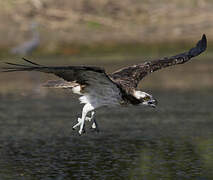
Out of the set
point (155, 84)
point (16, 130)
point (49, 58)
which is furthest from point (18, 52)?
point (16, 130)

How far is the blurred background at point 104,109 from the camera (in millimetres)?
15227

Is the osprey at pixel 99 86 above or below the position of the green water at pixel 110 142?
above

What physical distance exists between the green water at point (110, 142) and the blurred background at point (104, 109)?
2 centimetres

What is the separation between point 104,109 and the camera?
2394 cm

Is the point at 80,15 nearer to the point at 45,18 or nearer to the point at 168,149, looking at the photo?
the point at 45,18

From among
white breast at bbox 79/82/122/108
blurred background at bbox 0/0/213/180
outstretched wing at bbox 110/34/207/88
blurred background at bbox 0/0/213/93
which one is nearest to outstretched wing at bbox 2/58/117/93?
white breast at bbox 79/82/122/108

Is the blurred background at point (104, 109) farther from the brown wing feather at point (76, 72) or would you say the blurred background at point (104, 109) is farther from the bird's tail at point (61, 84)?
the brown wing feather at point (76, 72)

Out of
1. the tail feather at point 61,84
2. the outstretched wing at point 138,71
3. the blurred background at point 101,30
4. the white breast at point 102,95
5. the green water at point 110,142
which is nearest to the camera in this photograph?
the white breast at point 102,95

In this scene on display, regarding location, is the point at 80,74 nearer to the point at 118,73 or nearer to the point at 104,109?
the point at 118,73

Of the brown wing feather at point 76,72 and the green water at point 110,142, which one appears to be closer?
the brown wing feather at point 76,72

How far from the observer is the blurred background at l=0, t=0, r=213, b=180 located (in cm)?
1523

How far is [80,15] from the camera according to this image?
48.5 metres

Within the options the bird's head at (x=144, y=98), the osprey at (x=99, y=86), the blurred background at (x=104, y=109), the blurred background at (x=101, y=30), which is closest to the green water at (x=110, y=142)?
the blurred background at (x=104, y=109)

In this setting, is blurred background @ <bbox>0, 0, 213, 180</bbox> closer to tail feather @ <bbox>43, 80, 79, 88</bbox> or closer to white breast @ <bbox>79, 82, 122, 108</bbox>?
white breast @ <bbox>79, 82, 122, 108</bbox>
